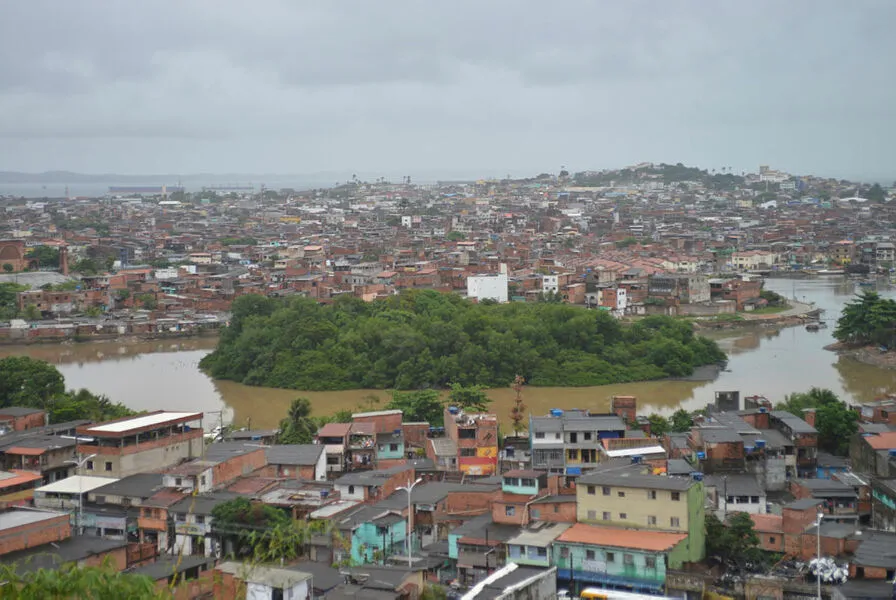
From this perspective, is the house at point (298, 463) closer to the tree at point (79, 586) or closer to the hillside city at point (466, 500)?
the hillside city at point (466, 500)

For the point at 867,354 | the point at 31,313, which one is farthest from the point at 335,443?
the point at 31,313

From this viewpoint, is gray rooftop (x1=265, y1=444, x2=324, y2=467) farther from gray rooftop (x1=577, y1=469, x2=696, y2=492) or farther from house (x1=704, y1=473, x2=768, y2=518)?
house (x1=704, y1=473, x2=768, y2=518)

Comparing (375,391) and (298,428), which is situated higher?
(298,428)

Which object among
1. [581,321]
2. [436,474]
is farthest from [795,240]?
[436,474]

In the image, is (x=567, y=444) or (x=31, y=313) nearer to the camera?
(x=567, y=444)

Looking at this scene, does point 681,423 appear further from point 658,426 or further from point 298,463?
point 298,463

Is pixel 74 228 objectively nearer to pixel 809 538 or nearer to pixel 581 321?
pixel 581 321
